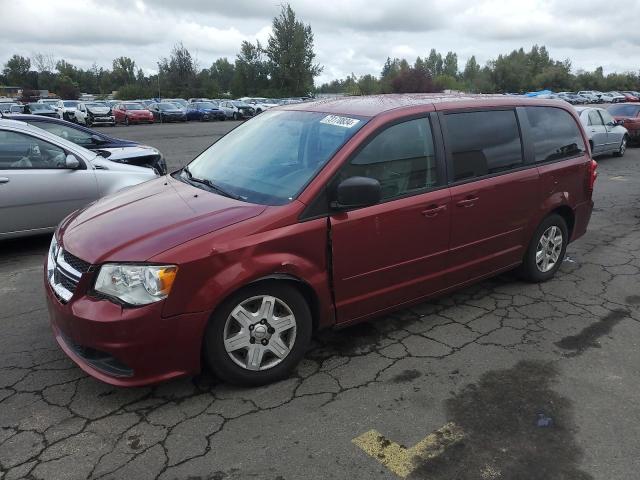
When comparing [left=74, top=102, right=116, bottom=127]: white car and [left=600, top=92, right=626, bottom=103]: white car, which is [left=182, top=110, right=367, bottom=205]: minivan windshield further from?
[left=600, top=92, right=626, bottom=103]: white car

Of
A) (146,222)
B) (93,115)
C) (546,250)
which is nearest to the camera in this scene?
(146,222)

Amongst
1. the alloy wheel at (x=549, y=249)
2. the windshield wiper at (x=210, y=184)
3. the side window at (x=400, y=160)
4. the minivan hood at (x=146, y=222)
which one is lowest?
the alloy wheel at (x=549, y=249)

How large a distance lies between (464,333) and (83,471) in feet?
8.76

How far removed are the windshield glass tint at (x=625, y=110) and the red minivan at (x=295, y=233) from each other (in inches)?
608

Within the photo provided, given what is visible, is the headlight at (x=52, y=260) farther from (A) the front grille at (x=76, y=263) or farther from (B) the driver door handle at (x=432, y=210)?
(B) the driver door handle at (x=432, y=210)

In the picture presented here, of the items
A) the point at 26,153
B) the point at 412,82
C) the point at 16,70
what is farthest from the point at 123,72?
the point at 26,153

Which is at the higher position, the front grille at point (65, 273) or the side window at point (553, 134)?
the side window at point (553, 134)

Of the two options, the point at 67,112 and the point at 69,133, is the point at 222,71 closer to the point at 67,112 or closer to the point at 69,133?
the point at 67,112

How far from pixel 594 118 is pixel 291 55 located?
64.1 metres

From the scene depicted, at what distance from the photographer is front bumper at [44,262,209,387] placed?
2740 millimetres

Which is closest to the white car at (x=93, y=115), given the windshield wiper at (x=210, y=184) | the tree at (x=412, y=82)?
the tree at (x=412, y=82)

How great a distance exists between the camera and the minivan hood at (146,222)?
9.37 feet

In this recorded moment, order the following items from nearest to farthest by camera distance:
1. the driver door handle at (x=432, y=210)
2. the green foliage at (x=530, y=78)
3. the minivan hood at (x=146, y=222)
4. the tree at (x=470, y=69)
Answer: the minivan hood at (x=146, y=222) < the driver door handle at (x=432, y=210) < the green foliage at (x=530, y=78) < the tree at (x=470, y=69)

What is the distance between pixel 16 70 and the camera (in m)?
92.6
